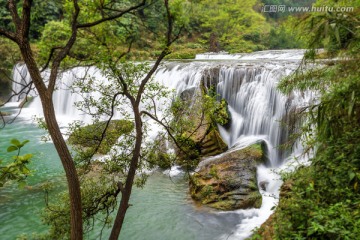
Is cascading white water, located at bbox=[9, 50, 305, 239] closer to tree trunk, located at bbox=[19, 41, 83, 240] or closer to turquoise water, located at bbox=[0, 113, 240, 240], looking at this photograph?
turquoise water, located at bbox=[0, 113, 240, 240]

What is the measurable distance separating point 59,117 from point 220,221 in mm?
13657

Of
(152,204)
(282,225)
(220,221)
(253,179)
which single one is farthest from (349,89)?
(152,204)

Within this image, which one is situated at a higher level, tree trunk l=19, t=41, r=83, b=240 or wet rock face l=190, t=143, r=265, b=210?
tree trunk l=19, t=41, r=83, b=240

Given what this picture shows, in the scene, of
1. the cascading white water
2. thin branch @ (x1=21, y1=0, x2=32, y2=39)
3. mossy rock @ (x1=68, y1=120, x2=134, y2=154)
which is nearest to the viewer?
thin branch @ (x1=21, y1=0, x2=32, y2=39)

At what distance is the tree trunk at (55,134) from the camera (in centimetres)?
323

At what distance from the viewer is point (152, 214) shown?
762 centimetres

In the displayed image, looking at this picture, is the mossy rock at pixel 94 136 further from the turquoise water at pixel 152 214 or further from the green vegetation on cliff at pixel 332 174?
the green vegetation on cliff at pixel 332 174

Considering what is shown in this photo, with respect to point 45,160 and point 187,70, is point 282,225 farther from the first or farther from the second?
point 187,70

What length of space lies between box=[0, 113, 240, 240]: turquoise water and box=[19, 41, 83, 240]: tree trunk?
2828 millimetres

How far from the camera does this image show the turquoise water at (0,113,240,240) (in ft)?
22.4

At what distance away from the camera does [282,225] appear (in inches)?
126

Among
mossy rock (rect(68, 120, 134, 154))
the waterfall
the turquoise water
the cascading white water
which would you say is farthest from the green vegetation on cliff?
the waterfall

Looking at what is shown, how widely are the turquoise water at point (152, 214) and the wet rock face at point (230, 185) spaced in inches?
12.5

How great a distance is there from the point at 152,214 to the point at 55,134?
4.83 meters
